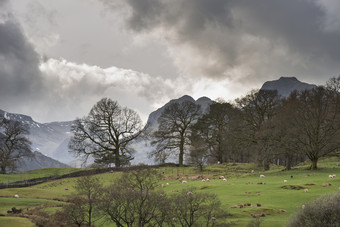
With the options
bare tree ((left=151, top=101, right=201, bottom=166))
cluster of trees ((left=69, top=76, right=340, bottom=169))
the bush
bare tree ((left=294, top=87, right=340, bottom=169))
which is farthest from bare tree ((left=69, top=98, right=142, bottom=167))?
Answer: the bush

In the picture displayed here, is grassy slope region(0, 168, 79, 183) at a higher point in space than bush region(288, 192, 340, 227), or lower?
lower

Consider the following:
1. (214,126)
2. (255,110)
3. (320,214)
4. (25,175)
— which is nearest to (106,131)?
(25,175)

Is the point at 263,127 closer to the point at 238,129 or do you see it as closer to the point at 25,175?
the point at 238,129

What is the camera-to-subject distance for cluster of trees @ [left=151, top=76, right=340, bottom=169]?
128 feet

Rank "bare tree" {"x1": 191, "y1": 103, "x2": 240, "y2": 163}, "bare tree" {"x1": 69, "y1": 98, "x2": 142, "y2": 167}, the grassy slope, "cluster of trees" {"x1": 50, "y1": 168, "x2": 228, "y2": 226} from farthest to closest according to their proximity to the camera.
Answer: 1. "bare tree" {"x1": 191, "y1": 103, "x2": 240, "y2": 163}
2. "bare tree" {"x1": 69, "y1": 98, "x2": 142, "y2": 167}
3. the grassy slope
4. "cluster of trees" {"x1": 50, "y1": 168, "x2": 228, "y2": 226}

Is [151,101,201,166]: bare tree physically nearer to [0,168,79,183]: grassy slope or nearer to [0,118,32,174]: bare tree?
[0,168,79,183]: grassy slope

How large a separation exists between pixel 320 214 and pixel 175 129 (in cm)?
5407

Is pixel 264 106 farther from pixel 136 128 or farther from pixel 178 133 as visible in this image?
pixel 136 128

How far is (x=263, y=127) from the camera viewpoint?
45781 mm

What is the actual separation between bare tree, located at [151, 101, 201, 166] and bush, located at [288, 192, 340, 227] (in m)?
51.2

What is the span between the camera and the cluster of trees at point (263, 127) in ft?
128

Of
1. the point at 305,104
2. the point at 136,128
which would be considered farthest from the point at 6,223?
the point at 136,128

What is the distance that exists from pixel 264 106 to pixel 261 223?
45768 mm

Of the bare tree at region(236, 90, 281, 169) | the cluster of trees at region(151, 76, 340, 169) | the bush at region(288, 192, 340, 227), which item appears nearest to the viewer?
the bush at region(288, 192, 340, 227)
